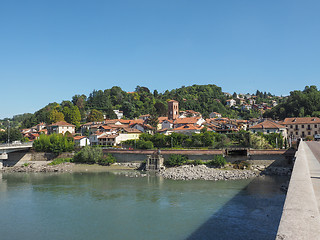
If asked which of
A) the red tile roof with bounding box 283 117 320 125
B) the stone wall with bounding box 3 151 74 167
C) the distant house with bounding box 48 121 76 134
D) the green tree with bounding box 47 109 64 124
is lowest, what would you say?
the stone wall with bounding box 3 151 74 167

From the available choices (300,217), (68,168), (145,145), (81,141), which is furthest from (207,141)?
(300,217)

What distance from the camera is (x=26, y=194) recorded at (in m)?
28.9

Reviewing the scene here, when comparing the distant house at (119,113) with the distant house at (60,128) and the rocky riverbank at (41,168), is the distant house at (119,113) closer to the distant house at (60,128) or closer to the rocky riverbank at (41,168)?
the distant house at (60,128)

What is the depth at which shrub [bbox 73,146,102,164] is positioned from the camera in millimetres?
49781

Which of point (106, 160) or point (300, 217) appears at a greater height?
point (300, 217)

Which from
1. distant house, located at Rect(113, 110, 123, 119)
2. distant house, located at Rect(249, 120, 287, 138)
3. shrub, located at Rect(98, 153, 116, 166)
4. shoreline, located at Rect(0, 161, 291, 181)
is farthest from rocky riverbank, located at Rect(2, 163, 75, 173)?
distant house, located at Rect(113, 110, 123, 119)

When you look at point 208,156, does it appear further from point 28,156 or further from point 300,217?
point 300,217

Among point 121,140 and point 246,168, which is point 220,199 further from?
point 121,140

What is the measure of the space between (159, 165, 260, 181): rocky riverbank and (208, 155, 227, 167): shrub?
1.29m

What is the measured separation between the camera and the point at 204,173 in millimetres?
38281

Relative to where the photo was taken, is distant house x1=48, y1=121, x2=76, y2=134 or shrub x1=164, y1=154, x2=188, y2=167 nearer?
shrub x1=164, y1=154, x2=188, y2=167

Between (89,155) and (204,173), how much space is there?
2237 centimetres

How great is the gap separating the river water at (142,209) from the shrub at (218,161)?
23.8 ft

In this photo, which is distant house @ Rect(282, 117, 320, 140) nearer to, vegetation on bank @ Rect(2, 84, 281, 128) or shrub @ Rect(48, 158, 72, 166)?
vegetation on bank @ Rect(2, 84, 281, 128)
